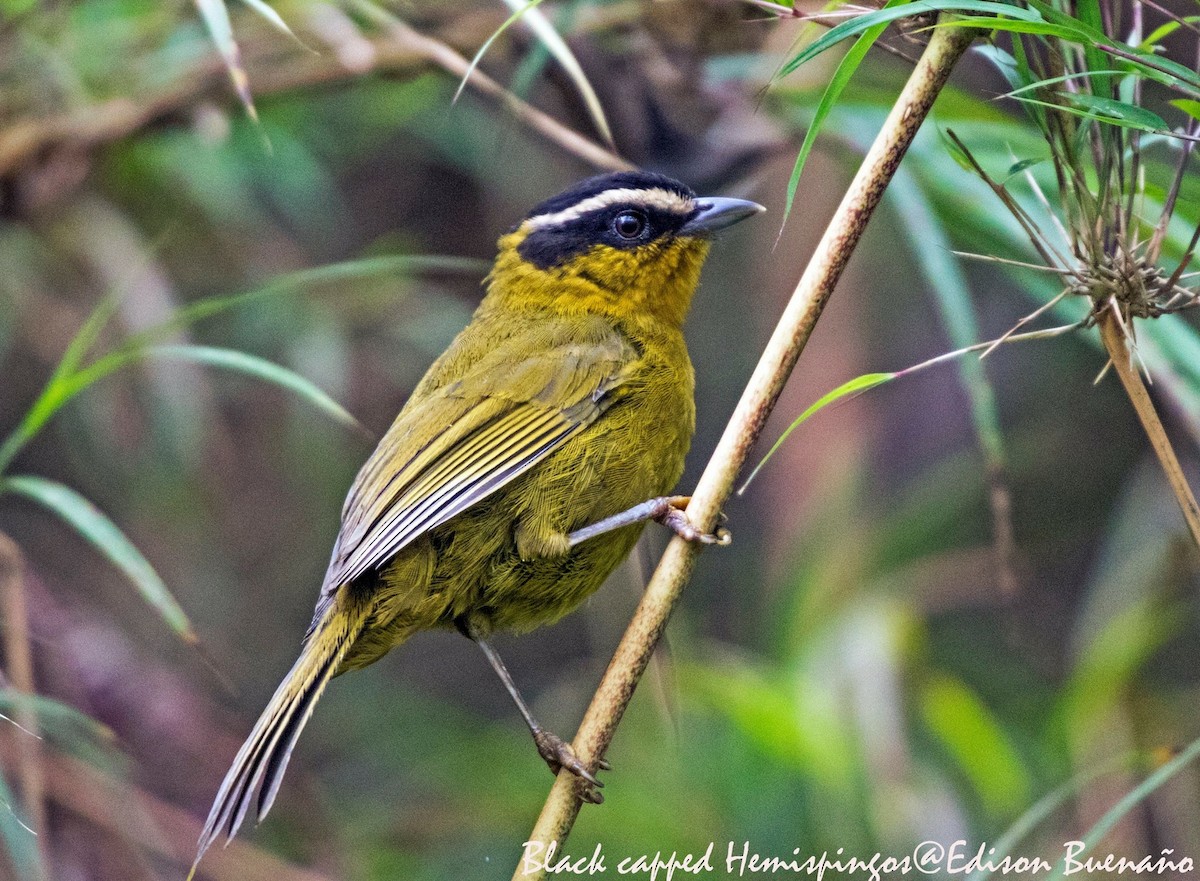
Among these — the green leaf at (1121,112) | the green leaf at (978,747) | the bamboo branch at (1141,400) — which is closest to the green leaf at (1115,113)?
the green leaf at (1121,112)

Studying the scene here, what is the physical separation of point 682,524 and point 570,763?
448 mm

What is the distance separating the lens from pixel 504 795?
398 cm

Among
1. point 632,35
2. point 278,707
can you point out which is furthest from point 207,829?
point 632,35

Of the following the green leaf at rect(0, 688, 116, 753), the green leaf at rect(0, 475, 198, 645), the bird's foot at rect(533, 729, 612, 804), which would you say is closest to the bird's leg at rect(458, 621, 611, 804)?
the bird's foot at rect(533, 729, 612, 804)

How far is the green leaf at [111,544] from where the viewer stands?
7.99ft

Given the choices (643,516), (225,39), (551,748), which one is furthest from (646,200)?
(551,748)

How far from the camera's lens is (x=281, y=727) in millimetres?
2354

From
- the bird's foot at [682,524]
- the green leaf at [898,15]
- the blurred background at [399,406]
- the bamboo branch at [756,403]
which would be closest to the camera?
the green leaf at [898,15]

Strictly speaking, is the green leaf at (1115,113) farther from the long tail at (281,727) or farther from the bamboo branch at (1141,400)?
the long tail at (281,727)

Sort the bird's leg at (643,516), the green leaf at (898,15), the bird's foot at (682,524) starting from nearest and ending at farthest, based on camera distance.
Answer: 1. the green leaf at (898,15)
2. the bird's foot at (682,524)
3. the bird's leg at (643,516)

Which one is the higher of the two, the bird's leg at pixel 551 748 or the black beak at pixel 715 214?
the black beak at pixel 715 214

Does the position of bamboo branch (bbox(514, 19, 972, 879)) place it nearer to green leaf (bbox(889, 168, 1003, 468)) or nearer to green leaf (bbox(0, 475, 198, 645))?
green leaf (bbox(889, 168, 1003, 468))

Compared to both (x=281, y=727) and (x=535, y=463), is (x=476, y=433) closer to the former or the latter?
(x=535, y=463)

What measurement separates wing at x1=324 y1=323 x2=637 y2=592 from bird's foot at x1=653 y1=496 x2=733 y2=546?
293mm
